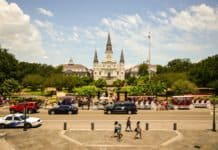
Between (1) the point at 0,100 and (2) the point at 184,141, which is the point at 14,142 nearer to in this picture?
(2) the point at 184,141

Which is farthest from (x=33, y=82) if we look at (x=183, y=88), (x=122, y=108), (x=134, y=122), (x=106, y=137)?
(x=106, y=137)

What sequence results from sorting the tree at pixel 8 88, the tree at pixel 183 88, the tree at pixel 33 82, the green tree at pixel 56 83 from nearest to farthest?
the tree at pixel 8 88 → the tree at pixel 183 88 → the tree at pixel 33 82 → the green tree at pixel 56 83

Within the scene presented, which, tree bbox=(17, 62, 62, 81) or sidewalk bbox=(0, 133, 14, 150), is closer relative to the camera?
sidewalk bbox=(0, 133, 14, 150)

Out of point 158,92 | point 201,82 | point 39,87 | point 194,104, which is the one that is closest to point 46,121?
point 194,104

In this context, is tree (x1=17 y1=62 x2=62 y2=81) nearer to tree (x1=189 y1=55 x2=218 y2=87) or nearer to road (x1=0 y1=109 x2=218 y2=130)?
tree (x1=189 y1=55 x2=218 y2=87)

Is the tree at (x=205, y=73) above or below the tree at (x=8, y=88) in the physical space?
above

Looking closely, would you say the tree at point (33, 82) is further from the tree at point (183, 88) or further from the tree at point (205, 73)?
the tree at point (183, 88)

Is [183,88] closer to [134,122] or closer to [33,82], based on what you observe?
[134,122]


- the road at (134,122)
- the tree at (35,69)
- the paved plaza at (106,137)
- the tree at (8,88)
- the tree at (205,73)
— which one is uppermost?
the tree at (35,69)

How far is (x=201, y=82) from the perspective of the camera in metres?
102

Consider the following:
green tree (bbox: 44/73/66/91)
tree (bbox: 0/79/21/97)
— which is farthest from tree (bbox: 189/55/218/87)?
tree (bbox: 0/79/21/97)

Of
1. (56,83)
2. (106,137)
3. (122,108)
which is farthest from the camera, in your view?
(56,83)

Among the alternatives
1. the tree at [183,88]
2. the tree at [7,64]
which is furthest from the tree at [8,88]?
the tree at [183,88]

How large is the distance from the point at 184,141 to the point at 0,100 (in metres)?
40.4
